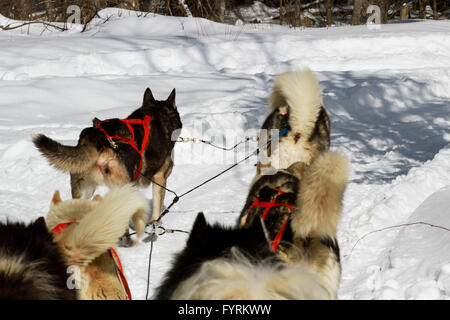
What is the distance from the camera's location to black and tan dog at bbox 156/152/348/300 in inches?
57.9

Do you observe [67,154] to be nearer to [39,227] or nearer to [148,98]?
[148,98]

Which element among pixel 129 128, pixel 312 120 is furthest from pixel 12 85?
pixel 312 120

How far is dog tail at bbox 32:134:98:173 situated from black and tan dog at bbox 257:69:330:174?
1.30 metres

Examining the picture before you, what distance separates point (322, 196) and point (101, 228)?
0.98 m

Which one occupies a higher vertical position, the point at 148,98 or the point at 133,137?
the point at 148,98

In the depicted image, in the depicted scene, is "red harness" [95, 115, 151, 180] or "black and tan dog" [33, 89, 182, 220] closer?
"black and tan dog" [33, 89, 182, 220]

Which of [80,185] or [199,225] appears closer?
[199,225]

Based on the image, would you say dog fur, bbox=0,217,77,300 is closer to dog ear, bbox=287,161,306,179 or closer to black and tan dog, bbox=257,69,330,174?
dog ear, bbox=287,161,306,179

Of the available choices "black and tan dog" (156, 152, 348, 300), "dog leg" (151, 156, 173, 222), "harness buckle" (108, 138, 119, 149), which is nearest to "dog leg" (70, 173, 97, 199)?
"harness buckle" (108, 138, 119, 149)

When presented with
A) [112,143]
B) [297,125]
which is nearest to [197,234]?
[112,143]

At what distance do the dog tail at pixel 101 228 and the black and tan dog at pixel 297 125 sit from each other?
1.94 metres

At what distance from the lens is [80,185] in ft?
13.3

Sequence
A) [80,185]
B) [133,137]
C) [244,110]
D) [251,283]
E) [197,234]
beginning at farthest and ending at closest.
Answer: [244,110], [133,137], [80,185], [197,234], [251,283]
